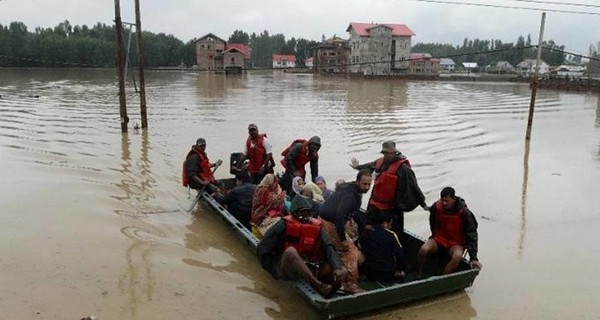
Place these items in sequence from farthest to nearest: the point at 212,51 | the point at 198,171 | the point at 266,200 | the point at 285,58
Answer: the point at 285,58 → the point at 212,51 → the point at 198,171 → the point at 266,200

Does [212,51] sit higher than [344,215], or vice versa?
[212,51]

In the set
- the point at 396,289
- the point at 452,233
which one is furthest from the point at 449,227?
the point at 396,289

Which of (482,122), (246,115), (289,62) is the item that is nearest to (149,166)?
(246,115)

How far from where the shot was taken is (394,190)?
20.9 ft

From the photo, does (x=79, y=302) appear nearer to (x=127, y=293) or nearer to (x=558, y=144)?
(x=127, y=293)

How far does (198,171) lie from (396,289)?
4.62 metres

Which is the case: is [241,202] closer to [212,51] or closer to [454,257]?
[454,257]

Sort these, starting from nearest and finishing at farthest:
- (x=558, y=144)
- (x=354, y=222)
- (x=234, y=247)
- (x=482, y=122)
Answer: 1. (x=354, y=222)
2. (x=234, y=247)
3. (x=558, y=144)
4. (x=482, y=122)

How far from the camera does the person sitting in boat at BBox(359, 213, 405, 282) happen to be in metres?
5.94

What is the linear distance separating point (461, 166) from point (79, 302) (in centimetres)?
1067

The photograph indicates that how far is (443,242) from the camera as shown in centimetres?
614

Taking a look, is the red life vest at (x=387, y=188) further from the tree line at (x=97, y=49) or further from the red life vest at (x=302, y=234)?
the tree line at (x=97, y=49)

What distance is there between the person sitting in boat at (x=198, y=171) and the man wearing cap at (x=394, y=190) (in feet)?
10.7

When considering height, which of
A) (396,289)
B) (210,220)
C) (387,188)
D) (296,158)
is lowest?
(210,220)
